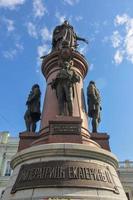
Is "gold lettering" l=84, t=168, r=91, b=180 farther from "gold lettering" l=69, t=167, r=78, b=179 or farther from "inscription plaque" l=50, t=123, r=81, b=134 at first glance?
"inscription plaque" l=50, t=123, r=81, b=134

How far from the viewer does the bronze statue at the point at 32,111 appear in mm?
10789

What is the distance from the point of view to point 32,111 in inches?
426

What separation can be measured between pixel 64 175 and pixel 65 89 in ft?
12.1

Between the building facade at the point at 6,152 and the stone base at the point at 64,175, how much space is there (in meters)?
23.0

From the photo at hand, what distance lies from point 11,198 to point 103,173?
227 cm

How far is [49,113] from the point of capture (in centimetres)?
1024

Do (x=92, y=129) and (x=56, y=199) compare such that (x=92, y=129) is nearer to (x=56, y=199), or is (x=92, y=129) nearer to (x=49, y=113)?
(x=49, y=113)

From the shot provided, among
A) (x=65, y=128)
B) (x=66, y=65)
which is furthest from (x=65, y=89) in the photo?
(x=65, y=128)

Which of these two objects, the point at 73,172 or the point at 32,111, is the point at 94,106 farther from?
the point at 73,172

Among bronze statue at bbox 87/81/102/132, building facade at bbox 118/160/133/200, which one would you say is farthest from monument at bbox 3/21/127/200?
building facade at bbox 118/160/133/200

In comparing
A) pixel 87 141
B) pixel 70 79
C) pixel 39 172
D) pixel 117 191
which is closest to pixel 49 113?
pixel 70 79

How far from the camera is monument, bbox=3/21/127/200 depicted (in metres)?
6.62

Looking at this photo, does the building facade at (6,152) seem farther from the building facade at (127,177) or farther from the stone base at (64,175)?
the stone base at (64,175)

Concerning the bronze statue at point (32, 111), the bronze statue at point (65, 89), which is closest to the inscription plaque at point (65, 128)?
the bronze statue at point (65, 89)
